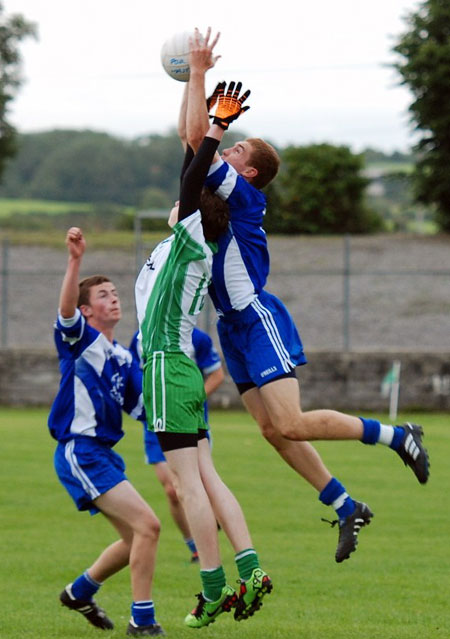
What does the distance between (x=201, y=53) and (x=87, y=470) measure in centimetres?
266

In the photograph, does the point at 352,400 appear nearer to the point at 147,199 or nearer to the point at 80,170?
the point at 147,199

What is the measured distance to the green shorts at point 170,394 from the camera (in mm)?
6516

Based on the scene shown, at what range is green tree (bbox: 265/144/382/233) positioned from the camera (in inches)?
1642

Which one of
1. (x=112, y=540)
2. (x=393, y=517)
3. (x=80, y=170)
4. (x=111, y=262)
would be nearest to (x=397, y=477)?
(x=393, y=517)

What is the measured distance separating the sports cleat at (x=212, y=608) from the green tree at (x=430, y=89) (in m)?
30.8

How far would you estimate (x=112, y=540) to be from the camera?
36.5 ft

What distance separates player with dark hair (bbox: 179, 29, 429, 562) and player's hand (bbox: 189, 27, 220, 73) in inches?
0.5

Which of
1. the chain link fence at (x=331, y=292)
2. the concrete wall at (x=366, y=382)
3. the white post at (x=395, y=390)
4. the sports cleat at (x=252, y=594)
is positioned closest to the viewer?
Result: the sports cleat at (x=252, y=594)

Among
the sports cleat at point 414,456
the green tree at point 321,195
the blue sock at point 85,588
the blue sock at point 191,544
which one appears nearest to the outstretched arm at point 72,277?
A: the blue sock at point 85,588

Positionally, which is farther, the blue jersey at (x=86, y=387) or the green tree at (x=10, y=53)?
the green tree at (x=10, y=53)

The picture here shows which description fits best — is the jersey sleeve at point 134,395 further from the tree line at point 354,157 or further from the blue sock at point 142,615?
the tree line at point 354,157

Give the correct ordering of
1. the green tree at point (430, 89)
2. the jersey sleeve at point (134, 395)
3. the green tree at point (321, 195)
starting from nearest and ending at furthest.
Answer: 1. the jersey sleeve at point (134, 395)
2. the green tree at point (430, 89)
3. the green tree at point (321, 195)

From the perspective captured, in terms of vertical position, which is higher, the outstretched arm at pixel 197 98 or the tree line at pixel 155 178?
the tree line at pixel 155 178

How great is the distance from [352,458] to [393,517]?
16.0ft
